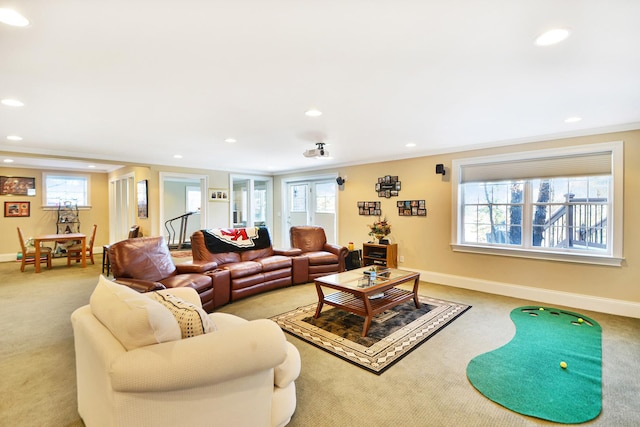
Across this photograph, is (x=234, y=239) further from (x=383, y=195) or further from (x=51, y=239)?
(x=51, y=239)

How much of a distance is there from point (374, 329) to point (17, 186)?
9.03m

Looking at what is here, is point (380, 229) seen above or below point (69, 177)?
below

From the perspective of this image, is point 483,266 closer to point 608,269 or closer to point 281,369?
point 608,269

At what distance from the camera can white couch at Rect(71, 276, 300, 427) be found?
1253 mm

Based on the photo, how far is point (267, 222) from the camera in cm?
823

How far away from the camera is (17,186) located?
7332 millimetres

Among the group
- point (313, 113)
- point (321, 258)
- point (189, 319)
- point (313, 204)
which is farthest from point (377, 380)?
point (313, 204)

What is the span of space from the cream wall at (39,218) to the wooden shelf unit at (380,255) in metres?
7.37

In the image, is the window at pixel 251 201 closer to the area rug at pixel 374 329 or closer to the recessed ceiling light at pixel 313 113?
the area rug at pixel 374 329

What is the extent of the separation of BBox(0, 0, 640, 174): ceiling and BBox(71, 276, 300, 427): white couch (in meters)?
1.46

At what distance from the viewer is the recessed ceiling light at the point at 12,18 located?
1493 millimetres

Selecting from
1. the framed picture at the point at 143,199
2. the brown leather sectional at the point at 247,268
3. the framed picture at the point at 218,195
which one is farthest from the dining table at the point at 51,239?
the brown leather sectional at the point at 247,268

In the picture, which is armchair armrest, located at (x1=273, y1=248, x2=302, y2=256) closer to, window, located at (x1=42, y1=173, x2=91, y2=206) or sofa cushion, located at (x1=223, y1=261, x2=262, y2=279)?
sofa cushion, located at (x1=223, y1=261, x2=262, y2=279)

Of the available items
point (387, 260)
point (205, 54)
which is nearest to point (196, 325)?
point (205, 54)
